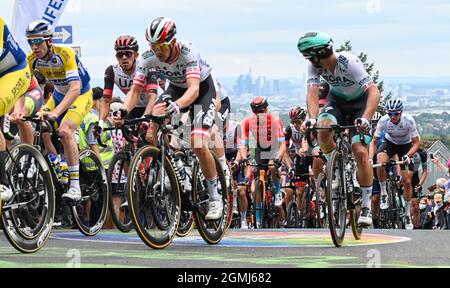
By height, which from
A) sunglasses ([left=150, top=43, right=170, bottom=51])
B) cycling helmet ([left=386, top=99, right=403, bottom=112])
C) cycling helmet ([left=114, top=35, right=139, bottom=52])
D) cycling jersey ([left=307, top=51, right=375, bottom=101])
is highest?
cycling helmet ([left=386, top=99, right=403, bottom=112])

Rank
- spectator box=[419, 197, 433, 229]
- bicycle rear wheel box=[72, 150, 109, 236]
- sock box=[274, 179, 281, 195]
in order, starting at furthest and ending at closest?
spectator box=[419, 197, 433, 229] → sock box=[274, 179, 281, 195] → bicycle rear wheel box=[72, 150, 109, 236]

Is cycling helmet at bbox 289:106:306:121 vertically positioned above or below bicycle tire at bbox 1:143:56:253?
above

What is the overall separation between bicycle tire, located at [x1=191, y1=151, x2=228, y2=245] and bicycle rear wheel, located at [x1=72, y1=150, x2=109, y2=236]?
6.39 feet

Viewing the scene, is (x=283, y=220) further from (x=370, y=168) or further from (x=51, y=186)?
(x=51, y=186)

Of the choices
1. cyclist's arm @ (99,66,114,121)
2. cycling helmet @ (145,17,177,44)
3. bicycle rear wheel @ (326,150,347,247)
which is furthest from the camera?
cyclist's arm @ (99,66,114,121)

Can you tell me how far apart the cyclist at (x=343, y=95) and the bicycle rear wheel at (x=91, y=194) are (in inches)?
105

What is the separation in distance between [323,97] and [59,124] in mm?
3456

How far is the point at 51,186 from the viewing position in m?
10.1

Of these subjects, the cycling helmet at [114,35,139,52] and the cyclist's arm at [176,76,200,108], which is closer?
the cyclist's arm at [176,76,200,108]

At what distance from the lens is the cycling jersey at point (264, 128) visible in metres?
19.1

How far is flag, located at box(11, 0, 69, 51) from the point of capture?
17531 mm

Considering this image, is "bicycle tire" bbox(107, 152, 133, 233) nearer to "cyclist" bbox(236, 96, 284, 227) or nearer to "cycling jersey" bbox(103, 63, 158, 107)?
"cycling jersey" bbox(103, 63, 158, 107)

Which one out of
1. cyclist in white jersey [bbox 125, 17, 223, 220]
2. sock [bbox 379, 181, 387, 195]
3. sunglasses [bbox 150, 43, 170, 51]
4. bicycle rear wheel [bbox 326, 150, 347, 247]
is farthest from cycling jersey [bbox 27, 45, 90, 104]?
sock [bbox 379, 181, 387, 195]

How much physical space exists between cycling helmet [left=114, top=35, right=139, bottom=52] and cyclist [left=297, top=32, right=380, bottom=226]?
313 cm
